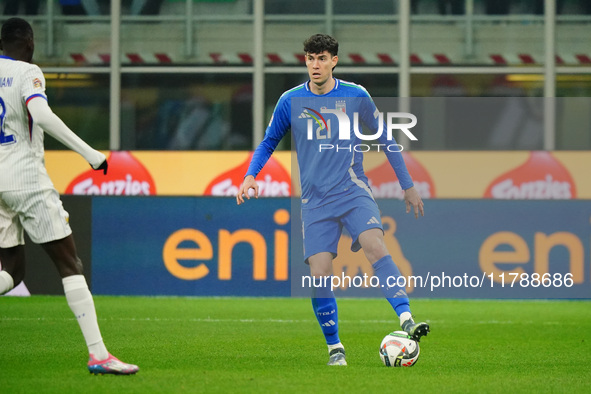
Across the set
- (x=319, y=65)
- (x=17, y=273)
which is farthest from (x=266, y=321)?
(x=17, y=273)

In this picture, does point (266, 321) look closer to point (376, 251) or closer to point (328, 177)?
point (328, 177)

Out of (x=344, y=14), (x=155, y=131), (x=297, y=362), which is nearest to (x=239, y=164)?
(x=155, y=131)

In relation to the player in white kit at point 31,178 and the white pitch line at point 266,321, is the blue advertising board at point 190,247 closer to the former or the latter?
the white pitch line at point 266,321

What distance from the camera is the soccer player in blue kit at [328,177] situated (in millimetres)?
6879

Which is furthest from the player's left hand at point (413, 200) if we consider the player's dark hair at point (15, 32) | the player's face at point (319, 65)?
the player's dark hair at point (15, 32)

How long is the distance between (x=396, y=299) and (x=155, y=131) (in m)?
11.2

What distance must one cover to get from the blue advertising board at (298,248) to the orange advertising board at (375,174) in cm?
52

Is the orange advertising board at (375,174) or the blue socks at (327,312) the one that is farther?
the orange advertising board at (375,174)

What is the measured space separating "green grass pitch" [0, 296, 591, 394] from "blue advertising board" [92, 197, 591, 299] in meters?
0.27

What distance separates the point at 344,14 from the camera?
17.2 meters

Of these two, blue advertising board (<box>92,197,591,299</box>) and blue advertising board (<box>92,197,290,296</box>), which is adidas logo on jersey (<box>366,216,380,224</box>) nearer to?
blue advertising board (<box>92,197,591,299</box>)

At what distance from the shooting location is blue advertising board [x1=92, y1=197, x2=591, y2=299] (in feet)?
41.0

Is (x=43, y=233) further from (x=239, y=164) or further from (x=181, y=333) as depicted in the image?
(x=239, y=164)

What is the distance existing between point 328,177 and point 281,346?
1822 millimetres
